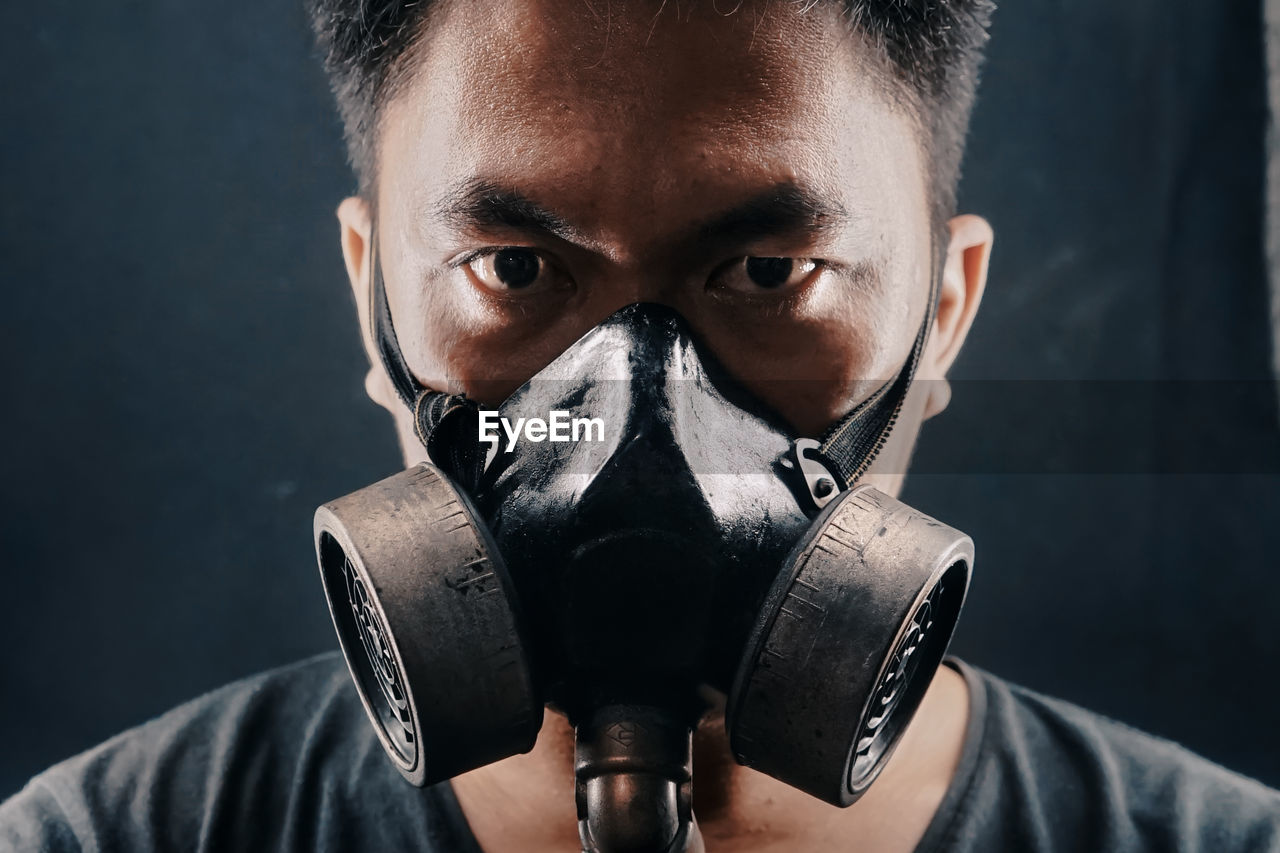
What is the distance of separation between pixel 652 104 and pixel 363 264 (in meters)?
0.54

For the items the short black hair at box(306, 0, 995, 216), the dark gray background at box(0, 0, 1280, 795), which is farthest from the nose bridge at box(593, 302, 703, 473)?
the dark gray background at box(0, 0, 1280, 795)

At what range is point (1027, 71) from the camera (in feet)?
6.15

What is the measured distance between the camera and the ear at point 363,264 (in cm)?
159

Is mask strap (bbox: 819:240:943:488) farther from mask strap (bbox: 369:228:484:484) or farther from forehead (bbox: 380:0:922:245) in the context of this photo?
mask strap (bbox: 369:228:484:484)

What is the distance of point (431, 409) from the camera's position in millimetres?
1373

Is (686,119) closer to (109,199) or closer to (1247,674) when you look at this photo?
(109,199)

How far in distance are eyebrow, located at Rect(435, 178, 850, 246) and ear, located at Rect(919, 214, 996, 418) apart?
319mm

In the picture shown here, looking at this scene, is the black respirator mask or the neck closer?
the black respirator mask

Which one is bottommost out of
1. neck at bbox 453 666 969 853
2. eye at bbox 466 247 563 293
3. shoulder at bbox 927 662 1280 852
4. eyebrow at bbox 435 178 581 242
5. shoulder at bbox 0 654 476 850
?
shoulder at bbox 927 662 1280 852

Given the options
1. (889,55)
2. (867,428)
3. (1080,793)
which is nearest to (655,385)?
(867,428)

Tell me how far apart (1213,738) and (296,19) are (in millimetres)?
1813

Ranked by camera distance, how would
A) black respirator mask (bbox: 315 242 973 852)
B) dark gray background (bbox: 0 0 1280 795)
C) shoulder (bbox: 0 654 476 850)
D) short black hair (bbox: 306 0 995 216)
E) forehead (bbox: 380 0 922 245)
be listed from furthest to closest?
dark gray background (bbox: 0 0 1280 795), shoulder (bbox: 0 654 476 850), short black hair (bbox: 306 0 995 216), forehead (bbox: 380 0 922 245), black respirator mask (bbox: 315 242 973 852)

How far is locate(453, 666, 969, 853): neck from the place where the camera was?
5.02ft

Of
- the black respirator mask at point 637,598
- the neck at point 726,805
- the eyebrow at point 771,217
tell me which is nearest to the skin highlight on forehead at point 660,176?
the eyebrow at point 771,217
